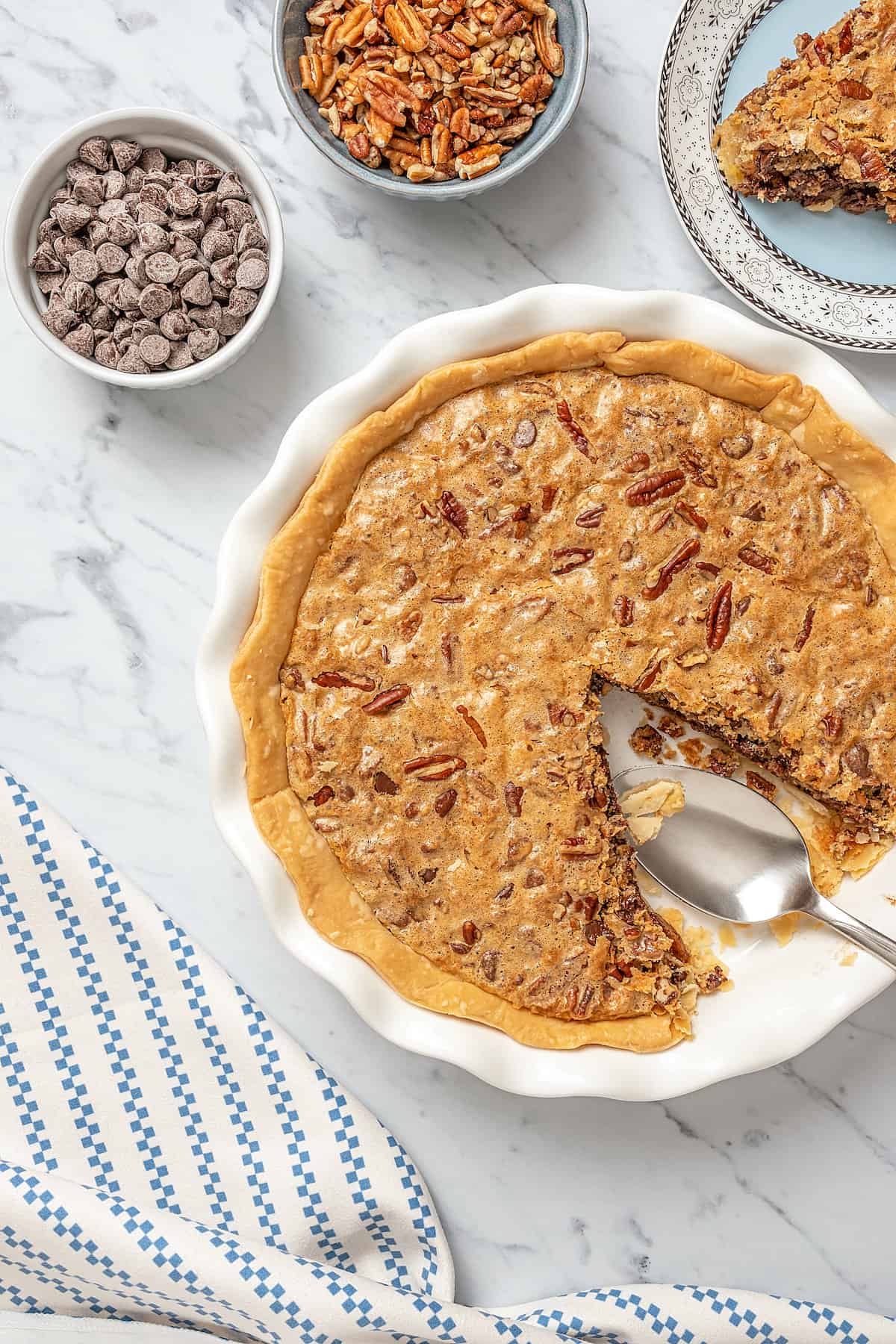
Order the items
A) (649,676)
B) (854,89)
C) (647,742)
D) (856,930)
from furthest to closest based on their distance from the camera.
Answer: (647,742), (854,89), (649,676), (856,930)

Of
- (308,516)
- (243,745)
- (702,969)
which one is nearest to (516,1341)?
(702,969)

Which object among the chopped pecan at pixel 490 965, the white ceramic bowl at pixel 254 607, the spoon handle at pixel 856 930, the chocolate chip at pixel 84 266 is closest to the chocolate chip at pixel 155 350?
the chocolate chip at pixel 84 266

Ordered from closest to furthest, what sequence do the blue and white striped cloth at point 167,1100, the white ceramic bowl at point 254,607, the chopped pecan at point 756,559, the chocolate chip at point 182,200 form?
the white ceramic bowl at point 254,607 < the chopped pecan at point 756,559 < the chocolate chip at point 182,200 < the blue and white striped cloth at point 167,1100

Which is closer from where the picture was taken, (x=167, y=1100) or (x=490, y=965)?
(x=490, y=965)

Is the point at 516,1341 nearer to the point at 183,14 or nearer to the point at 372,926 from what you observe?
the point at 372,926

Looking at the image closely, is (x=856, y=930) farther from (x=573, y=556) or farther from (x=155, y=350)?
(x=155, y=350)

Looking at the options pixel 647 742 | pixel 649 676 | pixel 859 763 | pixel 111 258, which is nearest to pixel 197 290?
pixel 111 258

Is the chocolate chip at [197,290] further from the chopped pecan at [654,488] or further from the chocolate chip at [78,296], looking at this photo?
the chopped pecan at [654,488]

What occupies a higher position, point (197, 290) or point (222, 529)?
point (197, 290)
